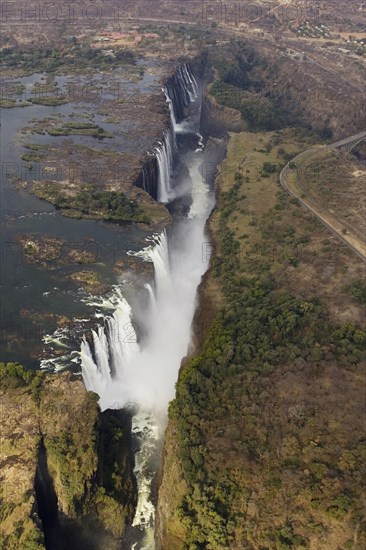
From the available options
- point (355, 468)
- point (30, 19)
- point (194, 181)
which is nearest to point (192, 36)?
point (30, 19)

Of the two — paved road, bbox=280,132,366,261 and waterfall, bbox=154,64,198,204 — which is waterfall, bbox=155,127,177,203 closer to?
waterfall, bbox=154,64,198,204

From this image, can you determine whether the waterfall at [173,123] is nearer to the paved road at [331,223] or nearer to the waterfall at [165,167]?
the waterfall at [165,167]

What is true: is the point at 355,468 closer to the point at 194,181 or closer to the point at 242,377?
the point at 242,377

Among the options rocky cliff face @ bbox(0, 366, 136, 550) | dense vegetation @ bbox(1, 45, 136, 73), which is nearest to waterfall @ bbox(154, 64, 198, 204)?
dense vegetation @ bbox(1, 45, 136, 73)

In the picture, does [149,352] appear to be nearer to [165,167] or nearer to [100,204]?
[100,204]

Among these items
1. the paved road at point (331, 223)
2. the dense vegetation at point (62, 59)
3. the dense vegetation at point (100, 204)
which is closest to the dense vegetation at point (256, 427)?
the paved road at point (331, 223)
